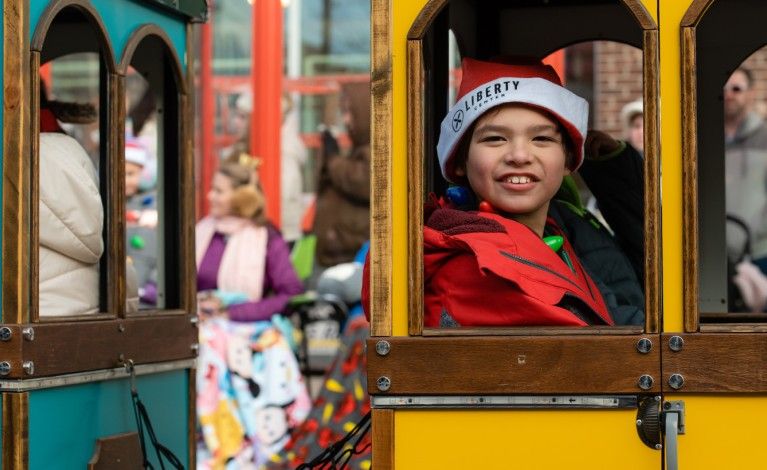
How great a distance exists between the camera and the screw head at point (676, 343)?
3.55 metres

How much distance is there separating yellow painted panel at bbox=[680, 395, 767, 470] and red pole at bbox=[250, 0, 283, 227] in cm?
845

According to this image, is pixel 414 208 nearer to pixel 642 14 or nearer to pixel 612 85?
pixel 642 14

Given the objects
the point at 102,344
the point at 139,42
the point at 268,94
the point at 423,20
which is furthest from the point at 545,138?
the point at 268,94

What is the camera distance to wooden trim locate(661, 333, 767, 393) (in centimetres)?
351

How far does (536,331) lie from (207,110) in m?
8.82

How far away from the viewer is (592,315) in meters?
3.92

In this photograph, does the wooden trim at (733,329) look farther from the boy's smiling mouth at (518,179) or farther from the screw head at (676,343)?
the boy's smiling mouth at (518,179)

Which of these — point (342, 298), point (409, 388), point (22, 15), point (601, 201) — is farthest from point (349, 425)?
point (409, 388)

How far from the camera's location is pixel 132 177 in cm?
871

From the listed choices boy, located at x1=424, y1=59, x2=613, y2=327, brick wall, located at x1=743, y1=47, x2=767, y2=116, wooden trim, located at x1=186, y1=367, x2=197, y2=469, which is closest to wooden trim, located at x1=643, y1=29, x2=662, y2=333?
boy, located at x1=424, y1=59, x2=613, y2=327

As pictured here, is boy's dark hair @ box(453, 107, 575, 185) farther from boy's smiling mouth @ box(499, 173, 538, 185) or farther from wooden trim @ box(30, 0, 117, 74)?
wooden trim @ box(30, 0, 117, 74)

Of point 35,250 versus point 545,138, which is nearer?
point 545,138

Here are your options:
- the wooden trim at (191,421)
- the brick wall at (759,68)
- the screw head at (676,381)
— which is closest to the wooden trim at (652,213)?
the screw head at (676,381)

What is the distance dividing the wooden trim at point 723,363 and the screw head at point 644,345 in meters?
0.07
